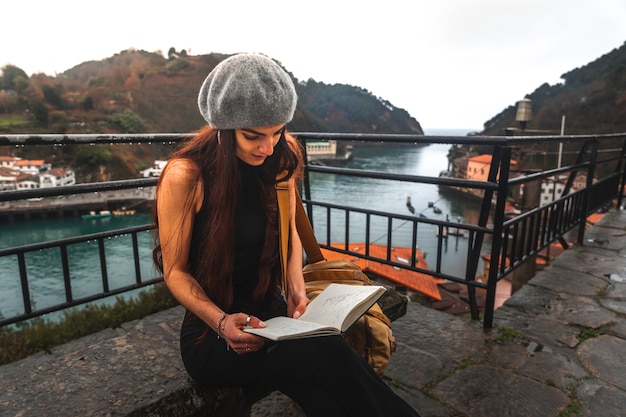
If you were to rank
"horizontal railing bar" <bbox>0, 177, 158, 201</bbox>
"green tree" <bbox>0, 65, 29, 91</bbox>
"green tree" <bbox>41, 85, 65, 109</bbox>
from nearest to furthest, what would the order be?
"horizontal railing bar" <bbox>0, 177, 158, 201</bbox> < "green tree" <bbox>0, 65, 29, 91</bbox> < "green tree" <bbox>41, 85, 65, 109</bbox>

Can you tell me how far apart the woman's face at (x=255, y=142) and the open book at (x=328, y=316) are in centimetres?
52

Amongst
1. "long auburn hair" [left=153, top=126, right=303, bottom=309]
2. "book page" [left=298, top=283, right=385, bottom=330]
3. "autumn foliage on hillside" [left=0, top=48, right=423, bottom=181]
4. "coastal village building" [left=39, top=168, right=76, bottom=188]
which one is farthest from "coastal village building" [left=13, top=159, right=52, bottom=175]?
"book page" [left=298, top=283, right=385, bottom=330]

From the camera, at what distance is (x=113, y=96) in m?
52.8

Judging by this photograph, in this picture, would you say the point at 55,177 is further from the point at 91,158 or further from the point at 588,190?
the point at 588,190

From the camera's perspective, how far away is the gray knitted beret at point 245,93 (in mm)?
1079

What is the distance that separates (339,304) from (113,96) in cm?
6071

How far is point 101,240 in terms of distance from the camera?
5.89 feet

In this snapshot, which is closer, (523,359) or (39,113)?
(523,359)

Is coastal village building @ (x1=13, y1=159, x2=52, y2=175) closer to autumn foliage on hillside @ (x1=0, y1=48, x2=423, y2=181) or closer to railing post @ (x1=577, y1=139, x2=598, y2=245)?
autumn foliage on hillside @ (x1=0, y1=48, x2=423, y2=181)

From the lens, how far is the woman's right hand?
3.51 ft

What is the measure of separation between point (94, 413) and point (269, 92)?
3.75ft

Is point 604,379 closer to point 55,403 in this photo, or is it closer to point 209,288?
point 209,288

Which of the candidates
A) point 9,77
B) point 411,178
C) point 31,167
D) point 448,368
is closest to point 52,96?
point 9,77

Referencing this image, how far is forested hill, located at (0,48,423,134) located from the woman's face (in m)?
32.9
